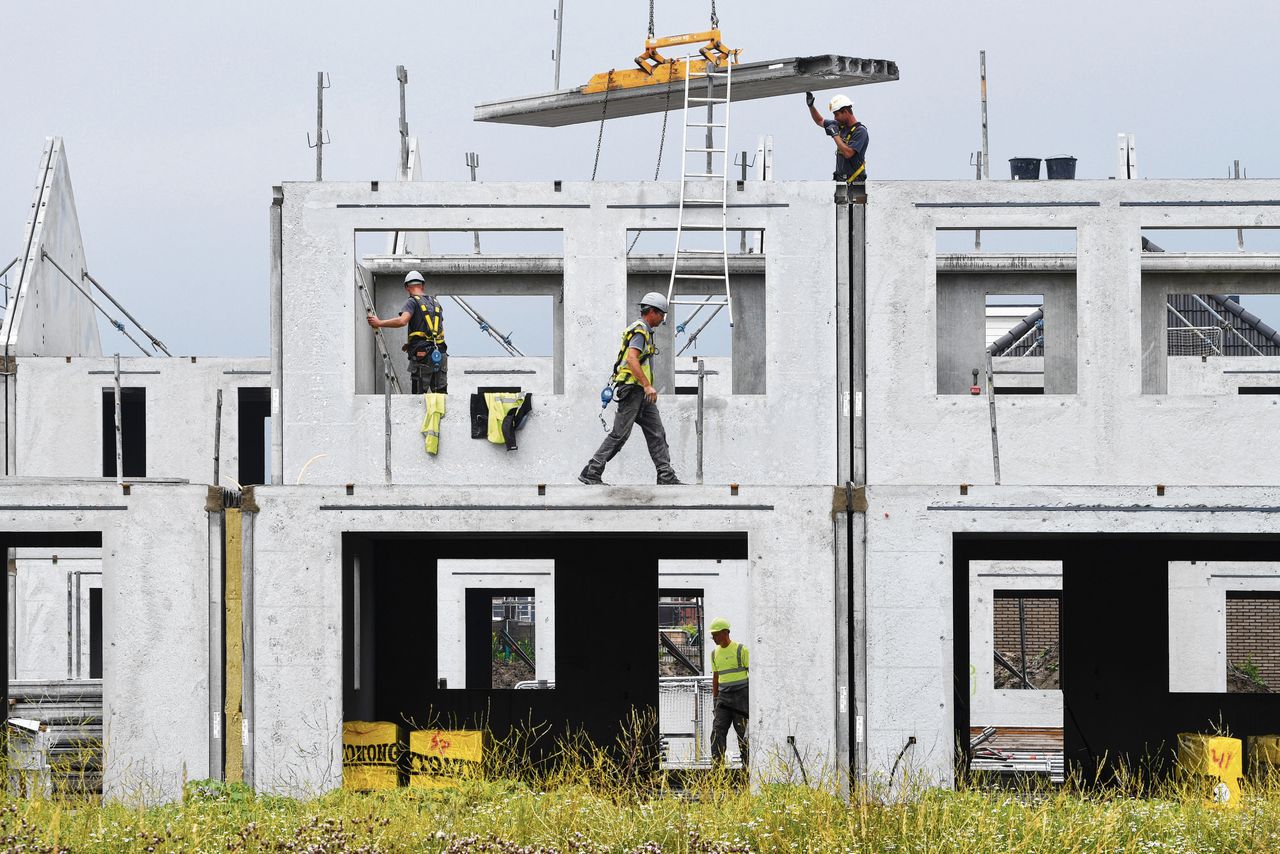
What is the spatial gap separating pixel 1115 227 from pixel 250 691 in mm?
8971

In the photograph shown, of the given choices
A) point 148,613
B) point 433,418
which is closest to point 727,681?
point 433,418

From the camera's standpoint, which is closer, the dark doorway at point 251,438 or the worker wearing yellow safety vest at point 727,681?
the worker wearing yellow safety vest at point 727,681

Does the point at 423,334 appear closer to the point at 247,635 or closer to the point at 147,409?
the point at 247,635

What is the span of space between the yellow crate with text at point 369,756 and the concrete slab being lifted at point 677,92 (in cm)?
698

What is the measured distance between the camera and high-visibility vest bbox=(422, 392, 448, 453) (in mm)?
14742

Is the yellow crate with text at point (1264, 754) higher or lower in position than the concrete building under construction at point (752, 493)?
lower

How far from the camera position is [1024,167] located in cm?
1606

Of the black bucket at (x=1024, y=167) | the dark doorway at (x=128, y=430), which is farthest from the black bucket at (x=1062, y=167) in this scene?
the dark doorway at (x=128, y=430)

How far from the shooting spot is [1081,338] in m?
14.6

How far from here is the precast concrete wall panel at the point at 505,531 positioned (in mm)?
12648

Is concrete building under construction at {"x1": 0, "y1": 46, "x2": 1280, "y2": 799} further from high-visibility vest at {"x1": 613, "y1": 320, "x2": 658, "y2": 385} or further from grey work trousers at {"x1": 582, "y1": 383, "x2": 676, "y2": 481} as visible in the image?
high-visibility vest at {"x1": 613, "y1": 320, "x2": 658, "y2": 385}

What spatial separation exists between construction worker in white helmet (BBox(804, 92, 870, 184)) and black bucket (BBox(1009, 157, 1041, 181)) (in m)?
2.22

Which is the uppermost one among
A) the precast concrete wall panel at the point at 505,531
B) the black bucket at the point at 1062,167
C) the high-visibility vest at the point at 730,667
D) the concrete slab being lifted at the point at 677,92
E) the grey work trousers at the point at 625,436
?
the concrete slab being lifted at the point at 677,92

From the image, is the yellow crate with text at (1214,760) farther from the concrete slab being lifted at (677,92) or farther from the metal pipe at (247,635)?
the metal pipe at (247,635)
